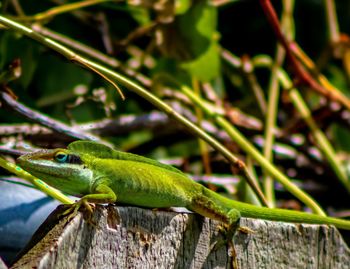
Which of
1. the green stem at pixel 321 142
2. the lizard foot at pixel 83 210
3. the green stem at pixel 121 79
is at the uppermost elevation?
the green stem at pixel 321 142

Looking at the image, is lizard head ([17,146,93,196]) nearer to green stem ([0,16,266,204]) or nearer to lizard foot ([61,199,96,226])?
lizard foot ([61,199,96,226])

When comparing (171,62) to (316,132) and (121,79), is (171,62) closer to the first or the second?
(316,132)

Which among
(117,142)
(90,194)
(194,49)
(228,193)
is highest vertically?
(194,49)

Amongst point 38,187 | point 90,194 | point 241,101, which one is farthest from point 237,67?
point 90,194

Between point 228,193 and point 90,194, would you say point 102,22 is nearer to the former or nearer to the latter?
point 228,193

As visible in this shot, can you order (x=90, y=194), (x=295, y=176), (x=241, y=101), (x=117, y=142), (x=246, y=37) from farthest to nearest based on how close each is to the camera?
(x=246, y=37), (x=241, y=101), (x=295, y=176), (x=117, y=142), (x=90, y=194)

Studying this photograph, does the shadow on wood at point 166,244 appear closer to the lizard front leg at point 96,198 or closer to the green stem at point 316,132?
the lizard front leg at point 96,198

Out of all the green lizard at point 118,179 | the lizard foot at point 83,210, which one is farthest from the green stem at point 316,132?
the lizard foot at point 83,210
